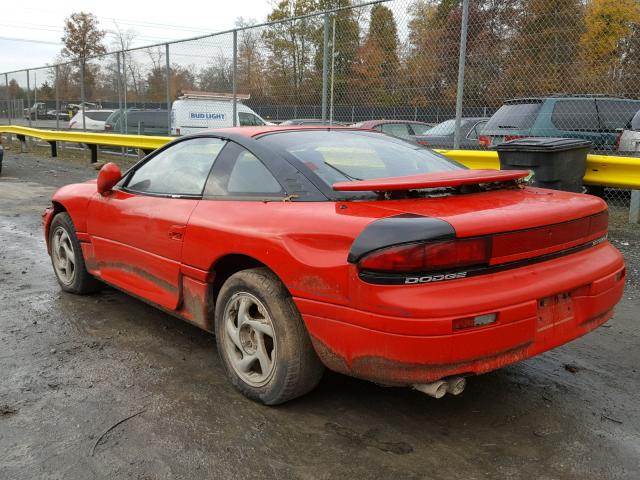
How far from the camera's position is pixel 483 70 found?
7.35 metres

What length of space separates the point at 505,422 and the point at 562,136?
614 centimetres

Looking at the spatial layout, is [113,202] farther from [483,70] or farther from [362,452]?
[483,70]

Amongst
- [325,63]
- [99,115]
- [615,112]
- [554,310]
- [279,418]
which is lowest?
[279,418]

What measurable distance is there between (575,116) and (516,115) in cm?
82

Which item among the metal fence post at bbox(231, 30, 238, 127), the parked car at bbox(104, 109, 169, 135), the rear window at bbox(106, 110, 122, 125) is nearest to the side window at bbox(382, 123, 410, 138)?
the metal fence post at bbox(231, 30, 238, 127)

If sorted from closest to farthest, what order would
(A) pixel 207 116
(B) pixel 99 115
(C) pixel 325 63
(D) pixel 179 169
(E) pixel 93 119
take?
1. (D) pixel 179 169
2. (C) pixel 325 63
3. (A) pixel 207 116
4. (B) pixel 99 115
5. (E) pixel 93 119

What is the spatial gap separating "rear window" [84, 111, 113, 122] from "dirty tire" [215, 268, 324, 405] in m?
15.3

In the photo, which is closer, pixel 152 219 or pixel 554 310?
pixel 554 310

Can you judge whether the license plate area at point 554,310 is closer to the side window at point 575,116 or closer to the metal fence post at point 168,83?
the side window at point 575,116

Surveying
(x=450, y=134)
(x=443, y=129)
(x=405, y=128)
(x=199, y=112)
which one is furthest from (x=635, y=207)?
(x=199, y=112)

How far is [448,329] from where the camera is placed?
90.2 inches

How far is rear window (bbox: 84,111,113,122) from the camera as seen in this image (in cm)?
1704

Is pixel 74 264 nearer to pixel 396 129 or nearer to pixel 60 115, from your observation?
pixel 396 129

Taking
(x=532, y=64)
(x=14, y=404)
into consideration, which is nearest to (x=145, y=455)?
(x=14, y=404)
